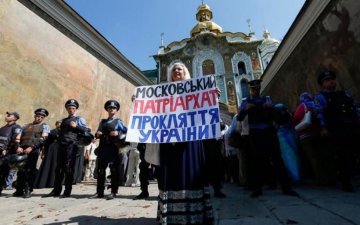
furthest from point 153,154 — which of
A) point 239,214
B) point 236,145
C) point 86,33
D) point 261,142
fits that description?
point 86,33

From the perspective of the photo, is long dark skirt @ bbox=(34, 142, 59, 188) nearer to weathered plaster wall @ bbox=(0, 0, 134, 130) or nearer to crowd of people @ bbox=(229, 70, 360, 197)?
weathered plaster wall @ bbox=(0, 0, 134, 130)

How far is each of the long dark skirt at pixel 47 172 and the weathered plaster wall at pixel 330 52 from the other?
30.6 feet

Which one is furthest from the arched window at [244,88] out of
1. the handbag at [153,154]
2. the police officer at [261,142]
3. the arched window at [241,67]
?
the handbag at [153,154]

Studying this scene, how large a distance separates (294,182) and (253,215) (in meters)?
3.31

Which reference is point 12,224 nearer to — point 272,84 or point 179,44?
point 272,84

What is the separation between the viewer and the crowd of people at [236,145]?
7.94 feet

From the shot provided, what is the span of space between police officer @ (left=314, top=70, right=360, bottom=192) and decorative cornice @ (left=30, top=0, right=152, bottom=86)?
32.9 feet

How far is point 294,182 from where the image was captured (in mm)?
5363

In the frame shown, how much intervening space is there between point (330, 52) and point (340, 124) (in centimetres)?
483

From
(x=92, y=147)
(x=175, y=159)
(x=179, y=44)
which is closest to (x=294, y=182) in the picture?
(x=175, y=159)

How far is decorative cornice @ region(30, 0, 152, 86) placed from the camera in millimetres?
9328

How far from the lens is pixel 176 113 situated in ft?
9.16

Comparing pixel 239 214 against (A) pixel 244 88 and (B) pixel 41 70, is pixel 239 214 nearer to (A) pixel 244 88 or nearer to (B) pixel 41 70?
(B) pixel 41 70

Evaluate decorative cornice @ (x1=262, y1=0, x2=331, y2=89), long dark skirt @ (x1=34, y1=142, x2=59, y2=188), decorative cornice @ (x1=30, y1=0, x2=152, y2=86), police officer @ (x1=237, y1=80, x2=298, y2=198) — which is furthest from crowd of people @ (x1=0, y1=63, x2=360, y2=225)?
decorative cornice @ (x1=30, y1=0, x2=152, y2=86)
